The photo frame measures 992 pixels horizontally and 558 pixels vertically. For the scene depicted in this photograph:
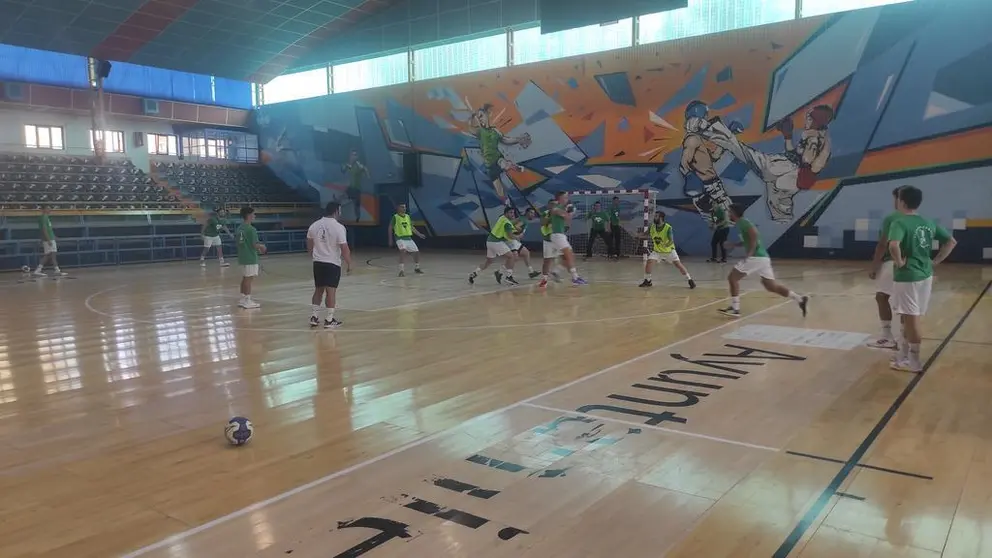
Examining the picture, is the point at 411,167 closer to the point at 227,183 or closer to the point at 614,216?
the point at 227,183

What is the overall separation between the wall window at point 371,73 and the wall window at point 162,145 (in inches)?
293

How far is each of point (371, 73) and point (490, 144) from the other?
662 cm

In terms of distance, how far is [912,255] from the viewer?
5.97 metres

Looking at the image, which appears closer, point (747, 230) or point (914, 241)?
point (914, 241)

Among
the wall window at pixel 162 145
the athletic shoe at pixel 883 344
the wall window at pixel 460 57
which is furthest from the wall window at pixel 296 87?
the athletic shoe at pixel 883 344

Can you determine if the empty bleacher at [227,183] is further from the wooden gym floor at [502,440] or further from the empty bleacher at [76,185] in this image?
the wooden gym floor at [502,440]

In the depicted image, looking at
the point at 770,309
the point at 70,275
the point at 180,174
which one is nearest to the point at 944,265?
the point at 770,309

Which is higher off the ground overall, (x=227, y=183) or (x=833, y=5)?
(x=833, y=5)

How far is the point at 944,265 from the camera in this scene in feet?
53.1

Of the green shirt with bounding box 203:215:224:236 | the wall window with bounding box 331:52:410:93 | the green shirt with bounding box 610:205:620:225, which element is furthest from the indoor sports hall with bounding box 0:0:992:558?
the green shirt with bounding box 203:215:224:236

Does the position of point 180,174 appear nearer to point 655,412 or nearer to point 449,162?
point 449,162

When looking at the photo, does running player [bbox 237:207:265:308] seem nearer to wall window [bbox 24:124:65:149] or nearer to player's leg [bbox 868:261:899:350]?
player's leg [bbox 868:261:899:350]

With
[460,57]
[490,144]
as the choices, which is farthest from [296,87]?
[490,144]

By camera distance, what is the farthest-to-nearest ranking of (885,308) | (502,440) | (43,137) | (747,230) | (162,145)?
(162,145) → (43,137) → (747,230) → (885,308) → (502,440)
